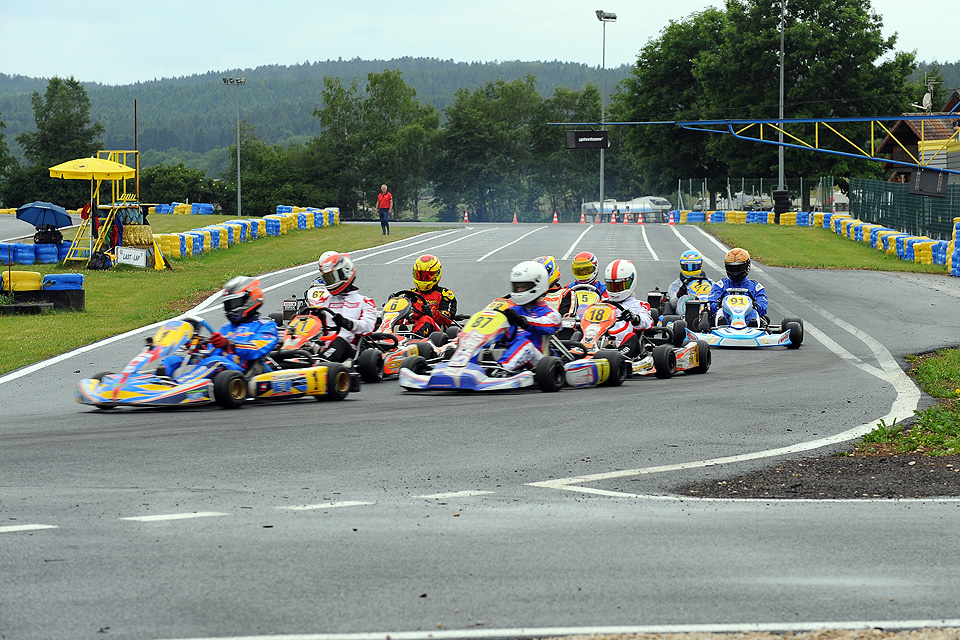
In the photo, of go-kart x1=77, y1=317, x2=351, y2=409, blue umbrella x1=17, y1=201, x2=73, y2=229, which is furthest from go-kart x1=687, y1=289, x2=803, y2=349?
blue umbrella x1=17, y1=201, x2=73, y2=229

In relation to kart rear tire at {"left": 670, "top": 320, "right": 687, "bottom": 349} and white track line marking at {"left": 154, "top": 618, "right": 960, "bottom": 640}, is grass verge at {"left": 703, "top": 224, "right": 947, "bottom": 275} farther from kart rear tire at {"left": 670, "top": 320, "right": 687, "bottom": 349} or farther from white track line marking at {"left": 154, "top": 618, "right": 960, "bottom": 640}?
white track line marking at {"left": 154, "top": 618, "right": 960, "bottom": 640}

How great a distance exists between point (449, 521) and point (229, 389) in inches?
183

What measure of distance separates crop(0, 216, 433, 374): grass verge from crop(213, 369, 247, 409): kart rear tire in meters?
4.43

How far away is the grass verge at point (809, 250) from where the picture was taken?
95.7 ft

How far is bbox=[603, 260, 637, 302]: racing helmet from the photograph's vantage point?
13352 millimetres

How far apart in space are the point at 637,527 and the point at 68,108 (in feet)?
323

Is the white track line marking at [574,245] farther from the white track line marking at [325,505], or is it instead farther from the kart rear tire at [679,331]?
the white track line marking at [325,505]

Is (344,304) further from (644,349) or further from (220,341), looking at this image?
(644,349)

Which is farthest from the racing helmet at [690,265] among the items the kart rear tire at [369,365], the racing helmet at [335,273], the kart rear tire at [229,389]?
the kart rear tire at [229,389]

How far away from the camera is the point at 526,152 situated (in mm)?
102125

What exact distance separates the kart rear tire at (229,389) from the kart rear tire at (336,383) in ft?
3.04

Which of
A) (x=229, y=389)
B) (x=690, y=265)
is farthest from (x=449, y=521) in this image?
(x=690, y=265)

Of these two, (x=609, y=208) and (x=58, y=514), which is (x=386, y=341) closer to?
(x=58, y=514)

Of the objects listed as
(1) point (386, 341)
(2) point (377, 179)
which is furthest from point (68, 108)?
(1) point (386, 341)
